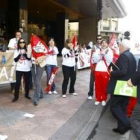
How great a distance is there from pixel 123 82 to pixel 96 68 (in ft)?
6.46

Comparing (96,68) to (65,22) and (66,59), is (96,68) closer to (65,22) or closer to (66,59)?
Answer: (66,59)

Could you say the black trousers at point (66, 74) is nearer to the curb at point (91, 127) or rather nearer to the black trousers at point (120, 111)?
the curb at point (91, 127)

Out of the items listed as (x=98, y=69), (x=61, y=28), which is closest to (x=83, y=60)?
(x=61, y=28)

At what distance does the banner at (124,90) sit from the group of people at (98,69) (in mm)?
145

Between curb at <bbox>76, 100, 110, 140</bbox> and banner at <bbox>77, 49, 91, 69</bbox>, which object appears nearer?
curb at <bbox>76, 100, 110, 140</bbox>

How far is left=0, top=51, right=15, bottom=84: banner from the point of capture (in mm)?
7512

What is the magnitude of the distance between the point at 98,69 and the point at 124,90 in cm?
201

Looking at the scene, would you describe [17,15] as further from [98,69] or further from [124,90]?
[124,90]

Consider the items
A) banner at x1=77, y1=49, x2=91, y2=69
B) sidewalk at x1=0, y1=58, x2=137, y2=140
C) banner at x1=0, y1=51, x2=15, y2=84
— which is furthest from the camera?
banner at x1=77, y1=49, x2=91, y2=69

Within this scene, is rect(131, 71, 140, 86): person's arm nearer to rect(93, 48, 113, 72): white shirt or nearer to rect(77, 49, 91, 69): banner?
rect(93, 48, 113, 72): white shirt

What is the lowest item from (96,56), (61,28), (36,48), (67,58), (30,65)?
(30,65)

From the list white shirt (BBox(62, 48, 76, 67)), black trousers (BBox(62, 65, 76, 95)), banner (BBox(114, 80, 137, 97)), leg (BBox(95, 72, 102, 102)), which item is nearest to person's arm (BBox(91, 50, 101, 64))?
leg (BBox(95, 72, 102, 102))

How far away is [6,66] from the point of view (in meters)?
7.64

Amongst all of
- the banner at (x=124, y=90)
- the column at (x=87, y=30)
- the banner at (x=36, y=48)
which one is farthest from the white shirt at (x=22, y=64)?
the column at (x=87, y=30)
